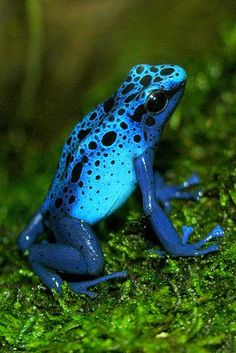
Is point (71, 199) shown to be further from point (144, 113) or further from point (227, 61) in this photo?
point (227, 61)

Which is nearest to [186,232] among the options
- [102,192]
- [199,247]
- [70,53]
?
[199,247]

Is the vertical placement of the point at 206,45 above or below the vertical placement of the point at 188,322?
above

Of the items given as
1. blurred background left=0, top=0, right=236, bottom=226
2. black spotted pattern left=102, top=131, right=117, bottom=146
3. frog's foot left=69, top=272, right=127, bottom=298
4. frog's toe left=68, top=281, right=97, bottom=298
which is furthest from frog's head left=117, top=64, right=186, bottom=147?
blurred background left=0, top=0, right=236, bottom=226

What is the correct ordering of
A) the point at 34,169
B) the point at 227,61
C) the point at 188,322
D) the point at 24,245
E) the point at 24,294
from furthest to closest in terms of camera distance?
the point at 34,169
the point at 227,61
the point at 24,245
the point at 24,294
the point at 188,322

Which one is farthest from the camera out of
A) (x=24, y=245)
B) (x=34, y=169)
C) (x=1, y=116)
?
(x=1, y=116)

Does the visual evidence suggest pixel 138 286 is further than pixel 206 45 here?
No

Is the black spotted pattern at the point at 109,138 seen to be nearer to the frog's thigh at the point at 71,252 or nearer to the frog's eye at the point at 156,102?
the frog's eye at the point at 156,102

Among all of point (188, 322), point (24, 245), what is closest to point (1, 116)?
point (24, 245)

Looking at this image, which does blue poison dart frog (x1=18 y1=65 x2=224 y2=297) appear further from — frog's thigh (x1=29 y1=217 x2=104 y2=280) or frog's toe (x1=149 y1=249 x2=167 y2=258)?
frog's toe (x1=149 y1=249 x2=167 y2=258)
